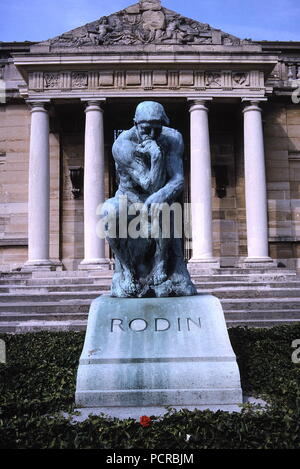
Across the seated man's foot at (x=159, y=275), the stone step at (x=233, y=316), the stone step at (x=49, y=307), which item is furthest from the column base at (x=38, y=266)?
the seated man's foot at (x=159, y=275)

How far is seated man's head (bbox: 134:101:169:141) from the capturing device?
580cm

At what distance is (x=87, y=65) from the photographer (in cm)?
1698

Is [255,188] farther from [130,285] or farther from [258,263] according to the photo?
[130,285]

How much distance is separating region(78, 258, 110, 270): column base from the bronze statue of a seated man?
9.94 meters

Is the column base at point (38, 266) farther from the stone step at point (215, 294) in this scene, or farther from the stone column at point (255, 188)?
the stone column at point (255, 188)

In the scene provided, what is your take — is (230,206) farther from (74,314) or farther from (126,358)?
(126,358)

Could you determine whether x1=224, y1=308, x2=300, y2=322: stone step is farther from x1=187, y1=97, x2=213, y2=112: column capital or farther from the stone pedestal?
x1=187, y1=97, x2=213, y2=112: column capital

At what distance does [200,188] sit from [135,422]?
42.9 feet

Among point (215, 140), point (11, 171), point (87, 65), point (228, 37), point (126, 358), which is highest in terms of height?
point (228, 37)

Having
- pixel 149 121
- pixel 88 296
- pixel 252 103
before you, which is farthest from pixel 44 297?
pixel 252 103

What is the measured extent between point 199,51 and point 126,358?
1429cm

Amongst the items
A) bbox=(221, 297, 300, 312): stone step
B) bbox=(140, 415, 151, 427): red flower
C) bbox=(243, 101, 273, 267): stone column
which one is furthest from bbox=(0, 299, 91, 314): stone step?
bbox=(140, 415, 151, 427): red flower

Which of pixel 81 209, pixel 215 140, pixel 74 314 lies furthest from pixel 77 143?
pixel 74 314

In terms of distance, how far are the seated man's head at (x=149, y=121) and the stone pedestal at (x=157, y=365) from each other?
2.15 m
